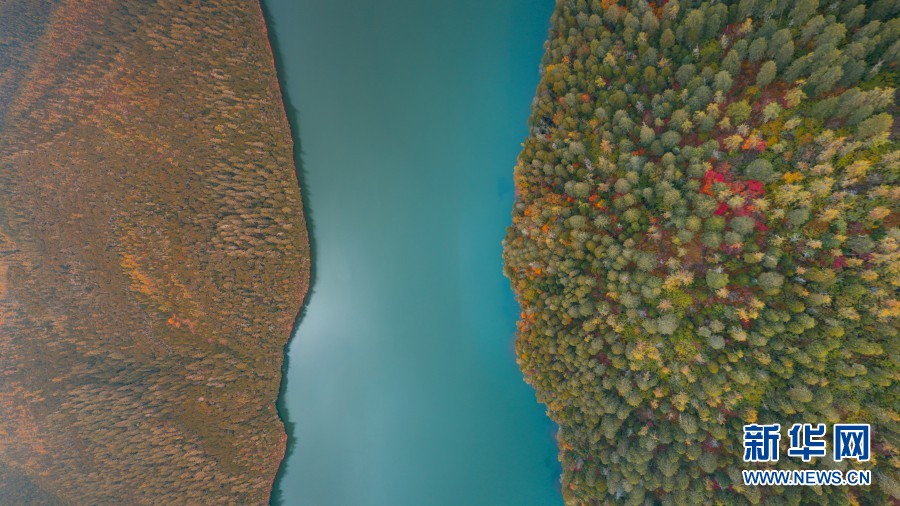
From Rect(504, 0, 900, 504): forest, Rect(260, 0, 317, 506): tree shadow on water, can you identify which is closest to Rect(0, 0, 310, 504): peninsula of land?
Rect(260, 0, 317, 506): tree shadow on water

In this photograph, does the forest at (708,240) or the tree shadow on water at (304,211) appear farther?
the tree shadow on water at (304,211)

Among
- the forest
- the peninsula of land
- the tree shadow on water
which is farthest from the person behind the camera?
the tree shadow on water

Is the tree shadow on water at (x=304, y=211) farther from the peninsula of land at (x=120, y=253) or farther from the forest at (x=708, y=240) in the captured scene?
the forest at (x=708, y=240)

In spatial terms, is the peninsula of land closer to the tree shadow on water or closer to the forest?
the tree shadow on water

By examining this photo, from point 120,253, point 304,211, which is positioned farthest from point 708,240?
point 120,253

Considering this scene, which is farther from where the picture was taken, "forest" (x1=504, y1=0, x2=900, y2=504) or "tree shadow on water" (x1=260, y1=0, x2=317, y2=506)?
"tree shadow on water" (x1=260, y1=0, x2=317, y2=506)

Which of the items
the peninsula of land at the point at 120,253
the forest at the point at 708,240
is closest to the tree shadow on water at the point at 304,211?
the peninsula of land at the point at 120,253

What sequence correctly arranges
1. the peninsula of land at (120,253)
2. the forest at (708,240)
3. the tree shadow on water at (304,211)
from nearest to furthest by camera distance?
the forest at (708,240), the peninsula of land at (120,253), the tree shadow on water at (304,211)
